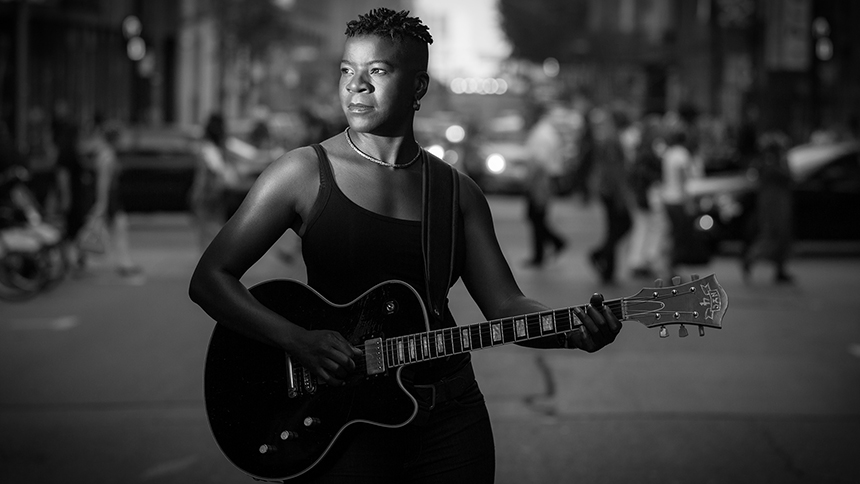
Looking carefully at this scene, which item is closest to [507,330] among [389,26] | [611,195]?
[389,26]

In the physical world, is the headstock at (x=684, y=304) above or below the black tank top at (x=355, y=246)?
below

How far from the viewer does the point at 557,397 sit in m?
8.88

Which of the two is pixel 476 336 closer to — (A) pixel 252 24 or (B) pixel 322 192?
(B) pixel 322 192

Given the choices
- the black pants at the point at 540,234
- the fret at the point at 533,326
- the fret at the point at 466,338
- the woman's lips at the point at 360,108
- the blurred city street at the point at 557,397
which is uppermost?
the woman's lips at the point at 360,108

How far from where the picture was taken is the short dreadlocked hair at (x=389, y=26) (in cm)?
336

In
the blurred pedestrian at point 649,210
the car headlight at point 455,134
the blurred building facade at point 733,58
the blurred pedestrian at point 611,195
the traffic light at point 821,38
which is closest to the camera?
the blurred pedestrian at point 611,195

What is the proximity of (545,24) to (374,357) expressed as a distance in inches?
3292

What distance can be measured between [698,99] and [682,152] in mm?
38004

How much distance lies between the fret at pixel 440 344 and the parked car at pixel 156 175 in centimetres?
2017

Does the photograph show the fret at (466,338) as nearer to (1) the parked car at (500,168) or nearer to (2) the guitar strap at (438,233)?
(2) the guitar strap at (438,233)

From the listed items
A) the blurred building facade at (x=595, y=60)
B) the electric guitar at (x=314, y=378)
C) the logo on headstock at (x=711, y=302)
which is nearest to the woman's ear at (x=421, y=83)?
the electric guitar at (x=314, y=378)

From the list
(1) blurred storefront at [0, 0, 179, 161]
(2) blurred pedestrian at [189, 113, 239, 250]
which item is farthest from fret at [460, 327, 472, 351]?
(1) blurred storefront at [0, 0, 179, 161]

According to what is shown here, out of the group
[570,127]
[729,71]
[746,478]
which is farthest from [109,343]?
[729,71]

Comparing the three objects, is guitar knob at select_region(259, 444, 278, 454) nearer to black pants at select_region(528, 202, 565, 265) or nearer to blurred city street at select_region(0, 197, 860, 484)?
blurred city street at select_region(0, 197, 860, 484)
